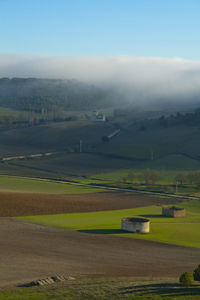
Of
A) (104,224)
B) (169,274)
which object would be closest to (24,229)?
(104,224)

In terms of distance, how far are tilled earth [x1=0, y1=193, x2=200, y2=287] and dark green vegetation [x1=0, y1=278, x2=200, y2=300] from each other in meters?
4.48

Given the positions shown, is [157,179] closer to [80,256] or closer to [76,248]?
[76,248]

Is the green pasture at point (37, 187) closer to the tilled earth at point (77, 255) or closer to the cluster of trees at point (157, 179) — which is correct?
the cluster of trees at point (157, 179)

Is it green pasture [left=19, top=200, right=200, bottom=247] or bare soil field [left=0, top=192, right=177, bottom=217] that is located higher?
bare soil field [left=0, top=192, right=177, bottom=217]

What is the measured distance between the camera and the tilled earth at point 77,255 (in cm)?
4888

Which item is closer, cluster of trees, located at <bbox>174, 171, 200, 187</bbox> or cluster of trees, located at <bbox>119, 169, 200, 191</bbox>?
cluster of trees, located at <bbox>119, 169, 200, 191</bbox>

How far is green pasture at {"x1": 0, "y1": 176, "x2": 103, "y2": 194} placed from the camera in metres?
116

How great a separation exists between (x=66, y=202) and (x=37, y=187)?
23180 mm

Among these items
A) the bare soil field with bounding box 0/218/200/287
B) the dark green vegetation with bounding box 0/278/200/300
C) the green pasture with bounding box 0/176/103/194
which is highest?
the green pasture with bounding box 0/176/103/194

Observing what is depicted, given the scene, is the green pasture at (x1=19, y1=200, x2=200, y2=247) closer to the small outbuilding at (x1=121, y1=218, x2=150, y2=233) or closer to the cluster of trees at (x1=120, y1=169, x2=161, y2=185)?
the small outbuilding at (x1=121, y1=218, x2=150, y2=233)

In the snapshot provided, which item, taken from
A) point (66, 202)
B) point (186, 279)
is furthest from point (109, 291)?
point (66, 202)

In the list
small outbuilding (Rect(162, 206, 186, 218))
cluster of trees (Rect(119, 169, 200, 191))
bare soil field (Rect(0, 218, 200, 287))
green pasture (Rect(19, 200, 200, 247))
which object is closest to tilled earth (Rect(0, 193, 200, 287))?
bare soil field (Rect(0, 218, 200, 287))

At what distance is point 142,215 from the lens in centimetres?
9000

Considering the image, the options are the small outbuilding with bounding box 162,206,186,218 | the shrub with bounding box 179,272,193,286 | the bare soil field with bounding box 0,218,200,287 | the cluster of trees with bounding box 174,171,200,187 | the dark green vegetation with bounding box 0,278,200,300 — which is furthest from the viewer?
the cluster of trees with bounding box 174,171,200,187
